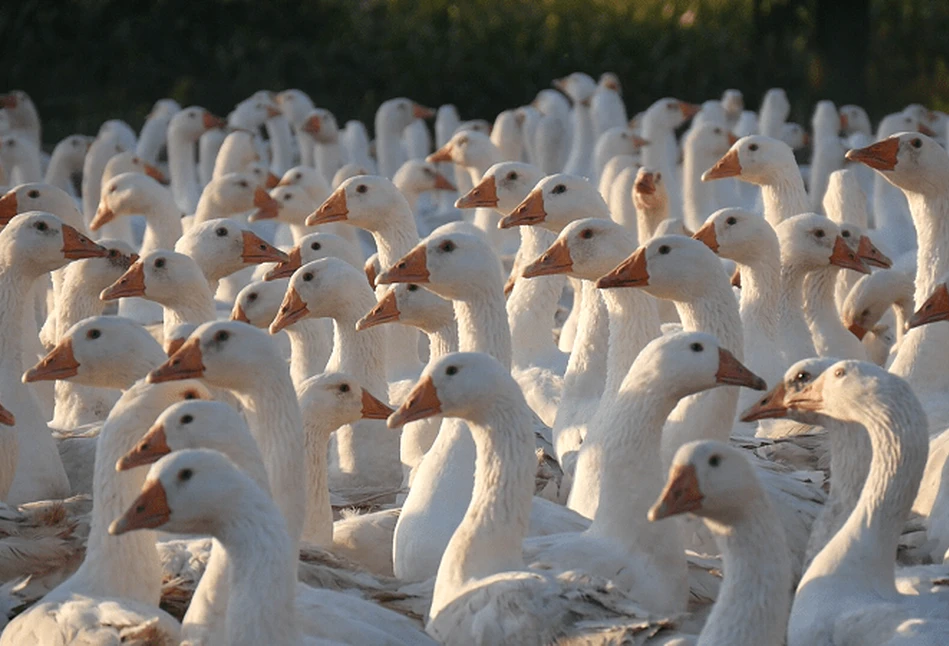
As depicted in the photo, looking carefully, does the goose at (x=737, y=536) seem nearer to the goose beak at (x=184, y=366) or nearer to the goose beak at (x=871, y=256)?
the goose beak at (x=184, y=366)

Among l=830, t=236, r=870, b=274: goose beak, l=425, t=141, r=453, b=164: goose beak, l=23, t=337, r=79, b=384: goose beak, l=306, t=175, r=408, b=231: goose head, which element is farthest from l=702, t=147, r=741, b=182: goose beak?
l=23, t=337, r=79, b=384: goose beak

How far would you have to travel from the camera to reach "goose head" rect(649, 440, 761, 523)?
5750 millimetres

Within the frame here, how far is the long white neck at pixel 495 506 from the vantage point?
6.68 meters

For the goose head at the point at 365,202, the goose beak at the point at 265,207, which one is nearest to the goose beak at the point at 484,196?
the goose head at the point at 365,202

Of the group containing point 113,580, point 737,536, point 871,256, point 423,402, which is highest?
point 871,256

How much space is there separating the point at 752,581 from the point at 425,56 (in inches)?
777

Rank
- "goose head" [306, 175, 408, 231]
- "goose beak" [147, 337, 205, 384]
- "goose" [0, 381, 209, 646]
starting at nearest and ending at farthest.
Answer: "goose" [0, 381, 209, 646] < "goose beak" [147, 337, 205, 384] < "goose head" [306, 175, 408, 231]

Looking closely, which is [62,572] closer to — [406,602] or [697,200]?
[406,602]

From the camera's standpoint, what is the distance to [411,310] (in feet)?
28.9

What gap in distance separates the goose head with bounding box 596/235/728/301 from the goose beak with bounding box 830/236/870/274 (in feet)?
5.29

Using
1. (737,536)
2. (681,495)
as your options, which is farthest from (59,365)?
(737,536)

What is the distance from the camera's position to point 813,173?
17.0 meters

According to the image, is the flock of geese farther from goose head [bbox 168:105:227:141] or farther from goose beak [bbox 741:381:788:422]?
goose head [bbox 168:105:227:141]

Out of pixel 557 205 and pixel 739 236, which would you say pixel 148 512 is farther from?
pixel 557 205
